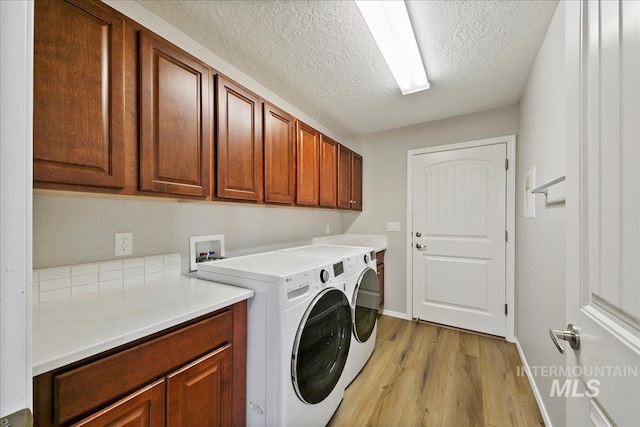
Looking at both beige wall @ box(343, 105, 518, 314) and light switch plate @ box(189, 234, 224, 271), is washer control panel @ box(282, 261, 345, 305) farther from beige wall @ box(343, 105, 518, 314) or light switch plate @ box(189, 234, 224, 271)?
beige wall @ box(343, 105, 518, 314)

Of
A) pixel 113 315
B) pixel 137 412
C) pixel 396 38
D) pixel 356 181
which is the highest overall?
pixel 396 38

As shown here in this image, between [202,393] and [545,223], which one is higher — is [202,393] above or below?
below

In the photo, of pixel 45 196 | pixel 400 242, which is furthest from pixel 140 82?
pixel 400 242

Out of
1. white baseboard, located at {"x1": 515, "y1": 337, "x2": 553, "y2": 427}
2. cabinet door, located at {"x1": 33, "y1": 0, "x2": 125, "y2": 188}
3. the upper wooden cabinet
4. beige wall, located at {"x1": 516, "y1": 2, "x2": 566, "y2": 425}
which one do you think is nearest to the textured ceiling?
beige wall, located at {"x1": 516, "y1": 2, "x2": 566, "y2": 425}

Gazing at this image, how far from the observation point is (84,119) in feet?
3.05

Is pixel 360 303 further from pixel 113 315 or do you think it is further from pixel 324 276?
pixel 113 315

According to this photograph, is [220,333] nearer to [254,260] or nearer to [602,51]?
[254,260]

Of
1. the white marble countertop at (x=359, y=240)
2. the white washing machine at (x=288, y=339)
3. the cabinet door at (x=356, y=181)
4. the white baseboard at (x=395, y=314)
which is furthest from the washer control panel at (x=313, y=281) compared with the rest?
the white baseboard at (x=395, y=314)

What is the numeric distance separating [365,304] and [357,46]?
1807 millimetres

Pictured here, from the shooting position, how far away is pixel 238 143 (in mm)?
1534

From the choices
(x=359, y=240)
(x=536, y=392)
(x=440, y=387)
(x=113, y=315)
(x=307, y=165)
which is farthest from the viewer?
(x=359, y=240)

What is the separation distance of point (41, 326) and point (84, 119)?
2.40ft

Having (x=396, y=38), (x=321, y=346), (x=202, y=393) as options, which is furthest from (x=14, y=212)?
(x=396, y=38)

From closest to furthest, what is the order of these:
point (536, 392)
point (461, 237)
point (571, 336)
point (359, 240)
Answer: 1. point (571, 336)
2. point (536, 392)
3. point (461, 237)
4. point (359, 240)
